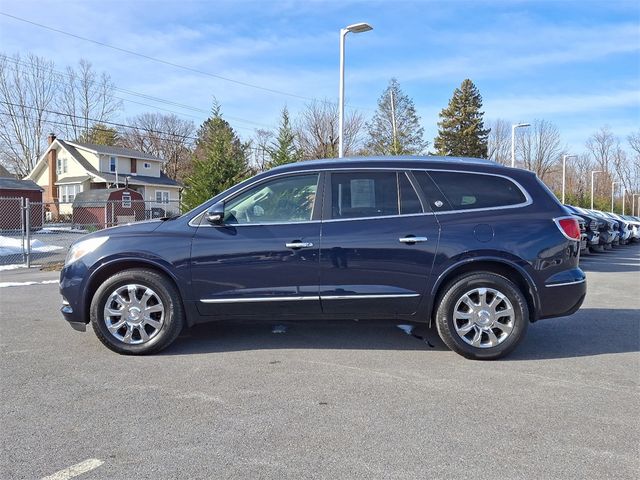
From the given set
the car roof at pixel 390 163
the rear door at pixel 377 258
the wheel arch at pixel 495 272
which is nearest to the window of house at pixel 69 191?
the car roof at pixel 390 163

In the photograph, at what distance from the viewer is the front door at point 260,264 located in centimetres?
475

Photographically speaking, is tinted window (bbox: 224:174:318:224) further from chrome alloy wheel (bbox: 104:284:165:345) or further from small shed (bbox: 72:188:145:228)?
small shed (bbox: 72:188:145:228)

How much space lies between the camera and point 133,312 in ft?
15.9

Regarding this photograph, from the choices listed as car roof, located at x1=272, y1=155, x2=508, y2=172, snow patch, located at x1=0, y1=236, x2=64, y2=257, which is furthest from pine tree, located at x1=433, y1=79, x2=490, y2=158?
car roof, located at x1=272, y1=155, x2=508, y2=172

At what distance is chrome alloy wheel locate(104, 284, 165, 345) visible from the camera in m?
4.85

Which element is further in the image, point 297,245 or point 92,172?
point 92,172

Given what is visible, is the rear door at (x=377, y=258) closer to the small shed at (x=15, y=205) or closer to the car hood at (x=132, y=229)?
the car hood at (x=132, y=229)

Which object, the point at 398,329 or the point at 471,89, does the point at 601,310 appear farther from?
the point at 471,89

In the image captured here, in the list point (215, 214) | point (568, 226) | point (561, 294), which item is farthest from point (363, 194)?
point (561, 294)

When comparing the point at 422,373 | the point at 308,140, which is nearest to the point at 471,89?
the point at 308,140

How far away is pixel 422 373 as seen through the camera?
440 cm

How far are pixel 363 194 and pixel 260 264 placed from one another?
119 centimetres

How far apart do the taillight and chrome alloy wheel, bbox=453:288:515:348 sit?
0.85m

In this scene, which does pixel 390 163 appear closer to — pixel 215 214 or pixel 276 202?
pixel 276 202
